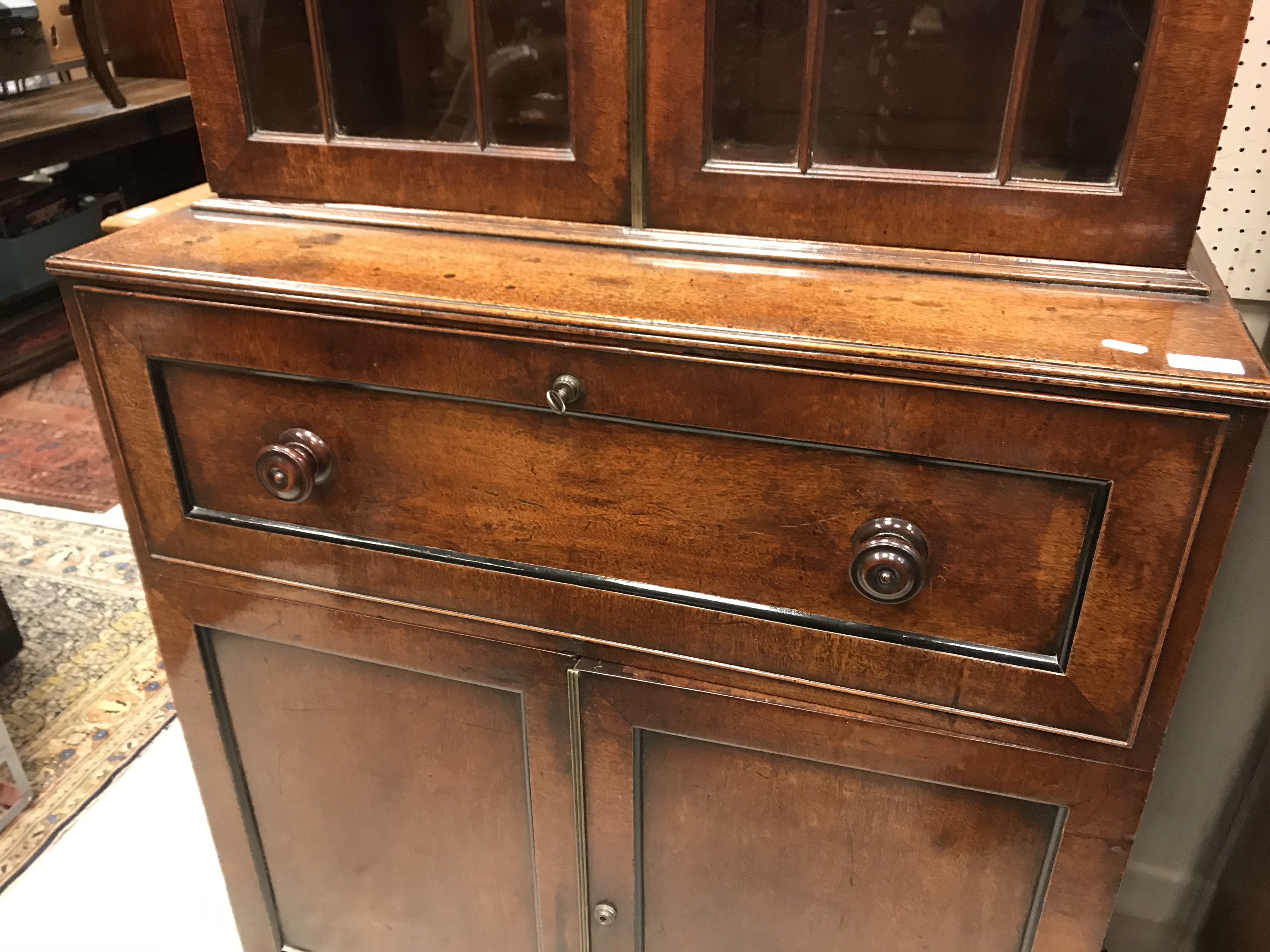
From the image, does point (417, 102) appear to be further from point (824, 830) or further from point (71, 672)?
point (71, 672)

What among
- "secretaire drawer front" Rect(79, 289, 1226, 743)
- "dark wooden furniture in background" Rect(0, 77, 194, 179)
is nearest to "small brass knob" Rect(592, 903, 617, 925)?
"secretaire drawer front" Rect(79, 289, 1226, 743)

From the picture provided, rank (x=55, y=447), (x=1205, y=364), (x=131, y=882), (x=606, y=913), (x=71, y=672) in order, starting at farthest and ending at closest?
(x=55, y=447) < (x=71, y=672) < (x=131, y=882) < (x=606, y=913) < (x=1205, y=364)

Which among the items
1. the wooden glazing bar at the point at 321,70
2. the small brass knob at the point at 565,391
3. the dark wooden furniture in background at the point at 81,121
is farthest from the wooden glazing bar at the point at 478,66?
the dark wooden furniture in background at the point at 81,121

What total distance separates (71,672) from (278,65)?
1438mm

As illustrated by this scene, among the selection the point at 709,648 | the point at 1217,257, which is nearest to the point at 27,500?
the point at 709,648

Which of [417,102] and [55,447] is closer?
[417,102]

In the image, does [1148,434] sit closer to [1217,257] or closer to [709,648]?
[709,648]

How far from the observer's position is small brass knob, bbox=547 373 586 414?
72 centimetres

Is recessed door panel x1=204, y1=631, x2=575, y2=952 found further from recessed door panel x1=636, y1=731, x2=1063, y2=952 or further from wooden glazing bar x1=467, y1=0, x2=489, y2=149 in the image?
wooden glazing bar x1=467, y1=0, x2=489, y2=149

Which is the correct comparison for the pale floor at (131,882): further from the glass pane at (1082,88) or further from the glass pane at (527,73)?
the glass pane at (1082,88)

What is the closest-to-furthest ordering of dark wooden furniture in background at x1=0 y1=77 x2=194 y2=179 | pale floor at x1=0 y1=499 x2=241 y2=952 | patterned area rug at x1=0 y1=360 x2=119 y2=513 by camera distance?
1. pale floor at x1=0 y1=499 x2=241 y2=952
2. patterned area rug at x1=0 y1=360 x2=119 y2=513
3. dark wooden furniture in background at x1=0 y1=77 x2=194 y2=179

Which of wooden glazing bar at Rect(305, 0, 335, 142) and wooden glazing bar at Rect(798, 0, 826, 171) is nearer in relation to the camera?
wooden glazing bar at Rect(798, 0, 826, 171)

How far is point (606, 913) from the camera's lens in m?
0.94

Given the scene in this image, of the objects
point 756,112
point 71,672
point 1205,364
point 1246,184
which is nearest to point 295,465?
point 756,112
